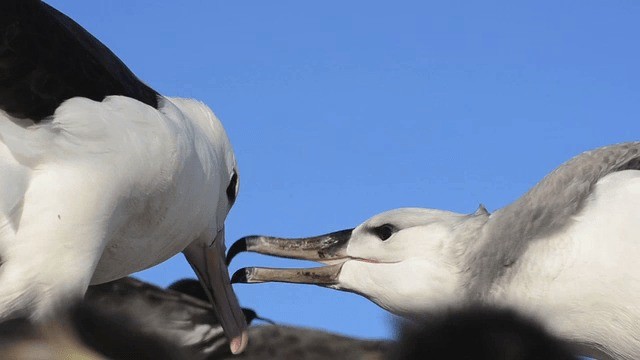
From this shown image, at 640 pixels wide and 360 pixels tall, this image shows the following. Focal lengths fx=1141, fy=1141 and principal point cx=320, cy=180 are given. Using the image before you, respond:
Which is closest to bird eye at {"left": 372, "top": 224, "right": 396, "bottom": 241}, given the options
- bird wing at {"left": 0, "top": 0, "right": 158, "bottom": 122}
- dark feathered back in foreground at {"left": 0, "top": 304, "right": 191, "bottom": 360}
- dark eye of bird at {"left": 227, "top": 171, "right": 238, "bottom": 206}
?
dark eye of bird at {"left": 227, "top": 171, "right": 238, "bottom": 206}

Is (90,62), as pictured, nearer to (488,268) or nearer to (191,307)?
(191,307)

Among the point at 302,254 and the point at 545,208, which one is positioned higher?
the point at 545,208

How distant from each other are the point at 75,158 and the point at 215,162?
4.75 feet

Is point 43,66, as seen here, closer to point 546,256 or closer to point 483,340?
point 546,256

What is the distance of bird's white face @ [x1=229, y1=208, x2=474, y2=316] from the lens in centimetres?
536

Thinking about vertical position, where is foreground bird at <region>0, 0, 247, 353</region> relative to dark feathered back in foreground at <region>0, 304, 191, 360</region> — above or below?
above

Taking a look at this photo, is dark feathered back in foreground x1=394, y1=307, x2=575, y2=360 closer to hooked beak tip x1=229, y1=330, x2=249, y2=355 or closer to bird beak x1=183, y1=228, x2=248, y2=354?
hooked beak tip x1=229, y1=330, x2=249, y2=355

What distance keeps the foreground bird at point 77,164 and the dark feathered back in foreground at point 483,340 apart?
2.08m

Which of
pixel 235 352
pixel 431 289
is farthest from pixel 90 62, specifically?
pixel 431 289

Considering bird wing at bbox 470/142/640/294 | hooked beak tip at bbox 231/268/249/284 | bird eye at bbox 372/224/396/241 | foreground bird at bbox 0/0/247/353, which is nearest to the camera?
foreground bird at bbox 0/0/247/353

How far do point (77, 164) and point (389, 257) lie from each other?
6.45 feet

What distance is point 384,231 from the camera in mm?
5852

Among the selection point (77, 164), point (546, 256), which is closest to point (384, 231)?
point (546, 256)

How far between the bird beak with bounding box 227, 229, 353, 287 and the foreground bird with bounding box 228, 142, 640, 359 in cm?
17
